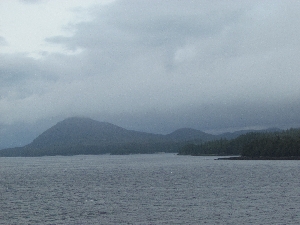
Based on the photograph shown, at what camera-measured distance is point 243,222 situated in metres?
53.6

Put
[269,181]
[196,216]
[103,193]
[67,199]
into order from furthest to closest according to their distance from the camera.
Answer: [269,181]
[103,193]
[67,199]
[196,216]

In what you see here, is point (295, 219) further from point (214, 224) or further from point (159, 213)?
point (159, 213)

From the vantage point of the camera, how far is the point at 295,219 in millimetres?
54406

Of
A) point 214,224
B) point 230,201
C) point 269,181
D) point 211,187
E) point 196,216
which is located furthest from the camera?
point 269,181

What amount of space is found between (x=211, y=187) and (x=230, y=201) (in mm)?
23240

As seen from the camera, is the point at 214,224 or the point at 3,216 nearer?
the point at 214,224

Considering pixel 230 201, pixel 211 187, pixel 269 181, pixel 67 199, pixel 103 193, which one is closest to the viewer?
pixel 230 201

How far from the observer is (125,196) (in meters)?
81.4

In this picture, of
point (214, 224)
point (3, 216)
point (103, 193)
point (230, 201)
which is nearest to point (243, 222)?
point (214, 224)

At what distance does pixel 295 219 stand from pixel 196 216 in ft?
37.9

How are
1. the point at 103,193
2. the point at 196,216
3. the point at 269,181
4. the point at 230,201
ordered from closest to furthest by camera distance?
the point at 196,216 → the point at 230,201 → the point at 103,193 → the point at 269,181

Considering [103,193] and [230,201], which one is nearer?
[230,201]

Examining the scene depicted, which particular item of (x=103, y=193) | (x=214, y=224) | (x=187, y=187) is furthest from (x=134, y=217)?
(x=187, y=187)

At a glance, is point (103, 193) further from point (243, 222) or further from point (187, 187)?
point (243, 222)
